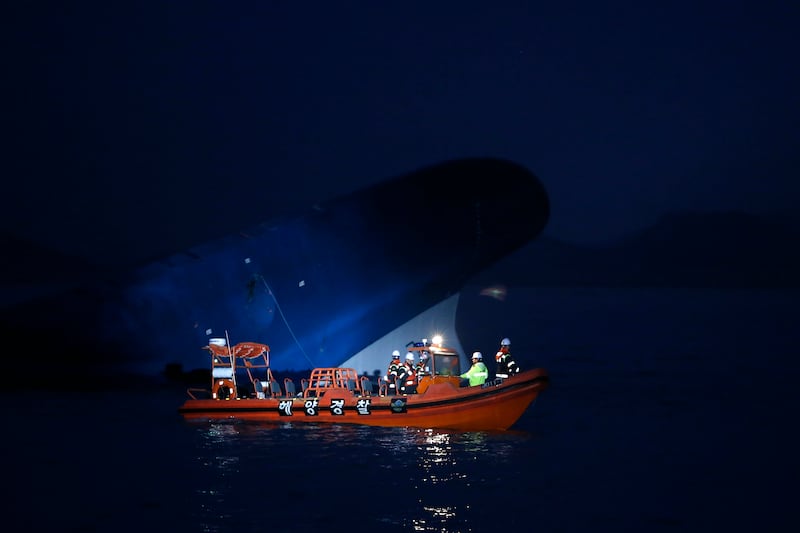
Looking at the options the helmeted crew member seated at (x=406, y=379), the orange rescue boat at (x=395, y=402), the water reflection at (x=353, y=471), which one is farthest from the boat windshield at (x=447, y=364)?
the water reflection at (x=353, y=471)

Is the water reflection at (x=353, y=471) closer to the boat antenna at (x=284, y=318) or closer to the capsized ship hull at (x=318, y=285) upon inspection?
the capsized ship hull at (x=318, y=285)

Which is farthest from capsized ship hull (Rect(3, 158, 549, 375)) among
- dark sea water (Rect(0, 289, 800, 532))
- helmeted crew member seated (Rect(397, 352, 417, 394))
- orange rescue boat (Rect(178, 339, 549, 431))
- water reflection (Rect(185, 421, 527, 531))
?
helmeted crew member seated (Rect(397, 352, 417, 394))

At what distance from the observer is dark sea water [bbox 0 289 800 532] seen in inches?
822

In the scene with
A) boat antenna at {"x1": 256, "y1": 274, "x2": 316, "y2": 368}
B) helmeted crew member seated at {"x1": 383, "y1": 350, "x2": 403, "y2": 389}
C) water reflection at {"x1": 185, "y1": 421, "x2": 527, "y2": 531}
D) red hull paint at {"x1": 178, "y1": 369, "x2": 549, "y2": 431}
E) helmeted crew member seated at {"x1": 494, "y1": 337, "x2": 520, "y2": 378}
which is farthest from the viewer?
boat antenna at {"x1": 256, "y1": 274, "x2": 316, "y2": 368}

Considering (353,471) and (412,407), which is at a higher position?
(412,407)

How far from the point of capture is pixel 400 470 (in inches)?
995

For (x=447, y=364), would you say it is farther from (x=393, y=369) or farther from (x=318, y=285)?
(x=318, y=285)

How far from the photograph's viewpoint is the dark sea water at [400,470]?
68.5 feet

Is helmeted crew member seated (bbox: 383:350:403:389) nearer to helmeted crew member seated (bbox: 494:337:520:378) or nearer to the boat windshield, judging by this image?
the boat windshield

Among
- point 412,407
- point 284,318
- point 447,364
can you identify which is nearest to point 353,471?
point 412,407

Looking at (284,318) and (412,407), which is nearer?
(412,407)

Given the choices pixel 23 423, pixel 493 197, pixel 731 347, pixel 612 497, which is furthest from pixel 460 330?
pixel 612 497

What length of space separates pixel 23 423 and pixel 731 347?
198 ft

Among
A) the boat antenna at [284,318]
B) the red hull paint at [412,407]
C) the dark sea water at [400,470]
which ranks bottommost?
the dark sea water at [400,470]
